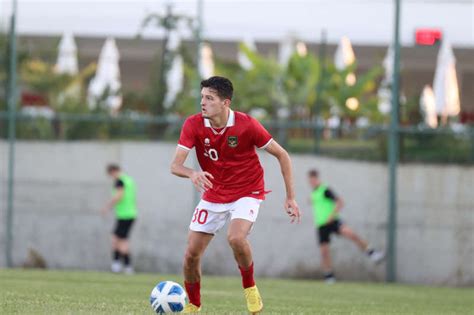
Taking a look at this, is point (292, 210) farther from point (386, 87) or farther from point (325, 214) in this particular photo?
point (386, 87)

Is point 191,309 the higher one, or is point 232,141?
point 232,141

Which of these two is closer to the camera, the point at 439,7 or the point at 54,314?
the point at 54,314

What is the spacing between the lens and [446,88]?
25.5 meters

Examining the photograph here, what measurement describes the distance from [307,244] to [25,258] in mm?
5105

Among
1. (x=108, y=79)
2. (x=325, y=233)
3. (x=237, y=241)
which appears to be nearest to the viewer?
(x=237, y=241)

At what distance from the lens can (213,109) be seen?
1011 cm

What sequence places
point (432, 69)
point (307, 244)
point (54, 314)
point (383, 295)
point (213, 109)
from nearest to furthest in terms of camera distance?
point (54, 314), point (213, 109), point (383, 295), point (307, 244), point (432, 69)

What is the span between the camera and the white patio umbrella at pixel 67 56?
22.8 m

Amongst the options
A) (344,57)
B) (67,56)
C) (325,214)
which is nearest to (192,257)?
(325,214)

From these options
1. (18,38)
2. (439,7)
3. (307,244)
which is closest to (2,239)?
(18,38)

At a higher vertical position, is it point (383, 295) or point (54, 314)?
point (54, 314)

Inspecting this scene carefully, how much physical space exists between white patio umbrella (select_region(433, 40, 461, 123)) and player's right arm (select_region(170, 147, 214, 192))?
585 inches

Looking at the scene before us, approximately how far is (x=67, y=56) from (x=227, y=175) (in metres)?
14.1

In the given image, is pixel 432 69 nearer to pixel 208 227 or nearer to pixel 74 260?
pixel 74 260
